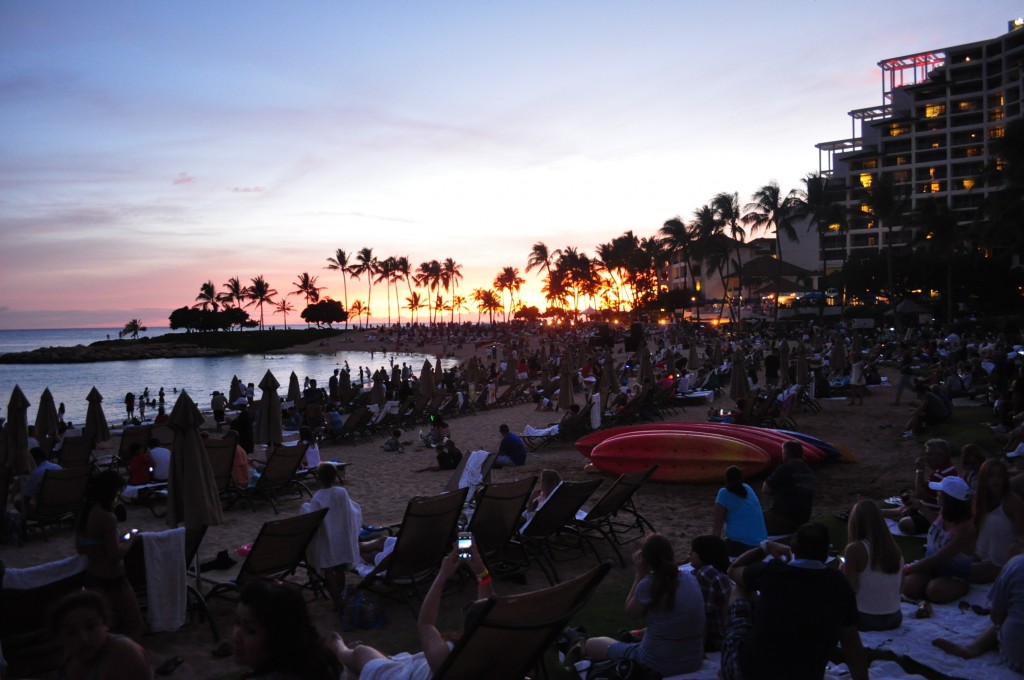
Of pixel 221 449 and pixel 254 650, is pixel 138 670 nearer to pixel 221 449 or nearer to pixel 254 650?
pixel 254 650

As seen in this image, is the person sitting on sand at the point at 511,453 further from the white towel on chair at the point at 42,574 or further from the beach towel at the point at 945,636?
the white towel on chair at the point at 42,574

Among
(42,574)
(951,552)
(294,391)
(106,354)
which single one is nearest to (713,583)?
(951,552)

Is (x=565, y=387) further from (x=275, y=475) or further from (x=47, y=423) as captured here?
(x=47, y=423)

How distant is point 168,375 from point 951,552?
73.2 m

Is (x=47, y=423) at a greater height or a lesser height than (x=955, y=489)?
lesser

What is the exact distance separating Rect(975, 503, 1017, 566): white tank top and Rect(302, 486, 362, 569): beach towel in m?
4.88

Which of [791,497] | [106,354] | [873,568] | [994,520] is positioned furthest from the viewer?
[106,354]

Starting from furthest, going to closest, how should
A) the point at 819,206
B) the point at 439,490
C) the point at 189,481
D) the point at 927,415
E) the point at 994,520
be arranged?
the point at 819,206
the point at 927,415
the point at 439,490
the point at 189,481
the point at 994,520

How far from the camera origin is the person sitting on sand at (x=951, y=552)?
4.99 m

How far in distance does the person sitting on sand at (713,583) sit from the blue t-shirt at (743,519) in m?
1.55

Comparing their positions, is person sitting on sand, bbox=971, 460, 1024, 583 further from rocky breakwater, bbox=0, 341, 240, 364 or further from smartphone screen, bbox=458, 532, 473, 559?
rocky breakwater, bbox=0, 341, 240, 364

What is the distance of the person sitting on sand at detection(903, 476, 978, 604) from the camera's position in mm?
4992

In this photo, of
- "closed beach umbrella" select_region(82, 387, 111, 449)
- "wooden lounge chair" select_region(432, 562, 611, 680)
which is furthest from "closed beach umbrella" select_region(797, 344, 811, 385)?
"wooden lounge chair" select_region(432, 562, 611, 680)

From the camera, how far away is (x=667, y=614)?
12.4 feet
